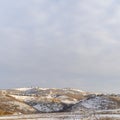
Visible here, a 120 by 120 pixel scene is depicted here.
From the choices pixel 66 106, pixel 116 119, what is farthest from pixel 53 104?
pixel 116 119

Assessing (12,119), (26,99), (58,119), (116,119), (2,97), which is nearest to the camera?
(116,119)

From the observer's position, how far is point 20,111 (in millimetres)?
81375

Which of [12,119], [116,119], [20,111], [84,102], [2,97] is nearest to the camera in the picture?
[116,119]

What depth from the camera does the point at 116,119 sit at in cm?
4131

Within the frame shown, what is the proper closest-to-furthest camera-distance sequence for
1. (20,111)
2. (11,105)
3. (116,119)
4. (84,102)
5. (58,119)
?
1. (116,119)
2. (58,119)
3. (20,111)
4. (11,105)
5. (84,102)

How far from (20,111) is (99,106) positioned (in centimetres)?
2221

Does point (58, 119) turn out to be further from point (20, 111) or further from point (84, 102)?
point (84, 102)

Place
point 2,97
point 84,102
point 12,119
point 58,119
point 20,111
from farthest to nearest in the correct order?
point 2,97 < point 84,102 < point 20,111 < point 12,119 < point 58,119

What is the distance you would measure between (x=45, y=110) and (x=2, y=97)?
1601 cm

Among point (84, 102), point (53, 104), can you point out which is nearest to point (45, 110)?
point (53, 104)

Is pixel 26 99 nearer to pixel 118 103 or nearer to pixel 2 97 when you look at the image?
pixel 2 97

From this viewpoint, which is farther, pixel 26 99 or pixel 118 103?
pixel 26 99

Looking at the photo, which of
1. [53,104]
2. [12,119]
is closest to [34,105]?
[53,104]

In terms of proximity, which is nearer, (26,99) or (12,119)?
(12,119)
